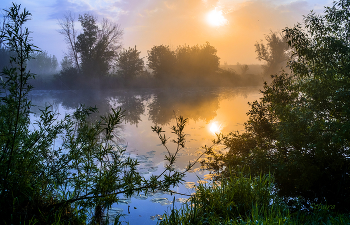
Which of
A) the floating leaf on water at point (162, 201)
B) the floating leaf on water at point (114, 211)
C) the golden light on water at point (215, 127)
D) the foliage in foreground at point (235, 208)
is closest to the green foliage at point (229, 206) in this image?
the foliage in foreground at point (235, 208)

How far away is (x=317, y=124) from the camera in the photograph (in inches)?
184

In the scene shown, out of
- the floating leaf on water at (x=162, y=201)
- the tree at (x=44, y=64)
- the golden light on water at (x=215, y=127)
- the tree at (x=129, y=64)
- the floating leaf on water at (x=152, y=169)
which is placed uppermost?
the tree at (x=44, y=64)

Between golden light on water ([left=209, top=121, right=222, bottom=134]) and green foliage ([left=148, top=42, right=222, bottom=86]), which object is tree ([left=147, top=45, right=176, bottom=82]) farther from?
golden light on water ([left=209, top=121, right=222, bottom=134])

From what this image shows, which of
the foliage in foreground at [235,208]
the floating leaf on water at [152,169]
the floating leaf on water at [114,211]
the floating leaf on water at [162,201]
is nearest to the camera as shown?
the foliage in foreground at [235,208]

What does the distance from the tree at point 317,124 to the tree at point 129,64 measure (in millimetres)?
31410

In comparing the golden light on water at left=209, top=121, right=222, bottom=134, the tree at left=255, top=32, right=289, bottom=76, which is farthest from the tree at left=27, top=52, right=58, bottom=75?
the golden light on water at left=209, top=121, right=222, bottom=134

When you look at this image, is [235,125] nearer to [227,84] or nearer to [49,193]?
[49,193]

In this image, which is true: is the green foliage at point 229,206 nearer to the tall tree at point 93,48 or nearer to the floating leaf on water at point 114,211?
the floating leaf on water at point 114,211

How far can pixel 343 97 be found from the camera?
461cm

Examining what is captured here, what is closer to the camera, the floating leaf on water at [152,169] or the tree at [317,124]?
the tree at [317,124]

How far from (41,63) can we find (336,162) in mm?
96896

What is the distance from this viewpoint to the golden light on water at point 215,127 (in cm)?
1088

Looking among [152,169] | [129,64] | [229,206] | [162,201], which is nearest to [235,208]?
[229,206]

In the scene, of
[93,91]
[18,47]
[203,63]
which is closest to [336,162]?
[18,47]
